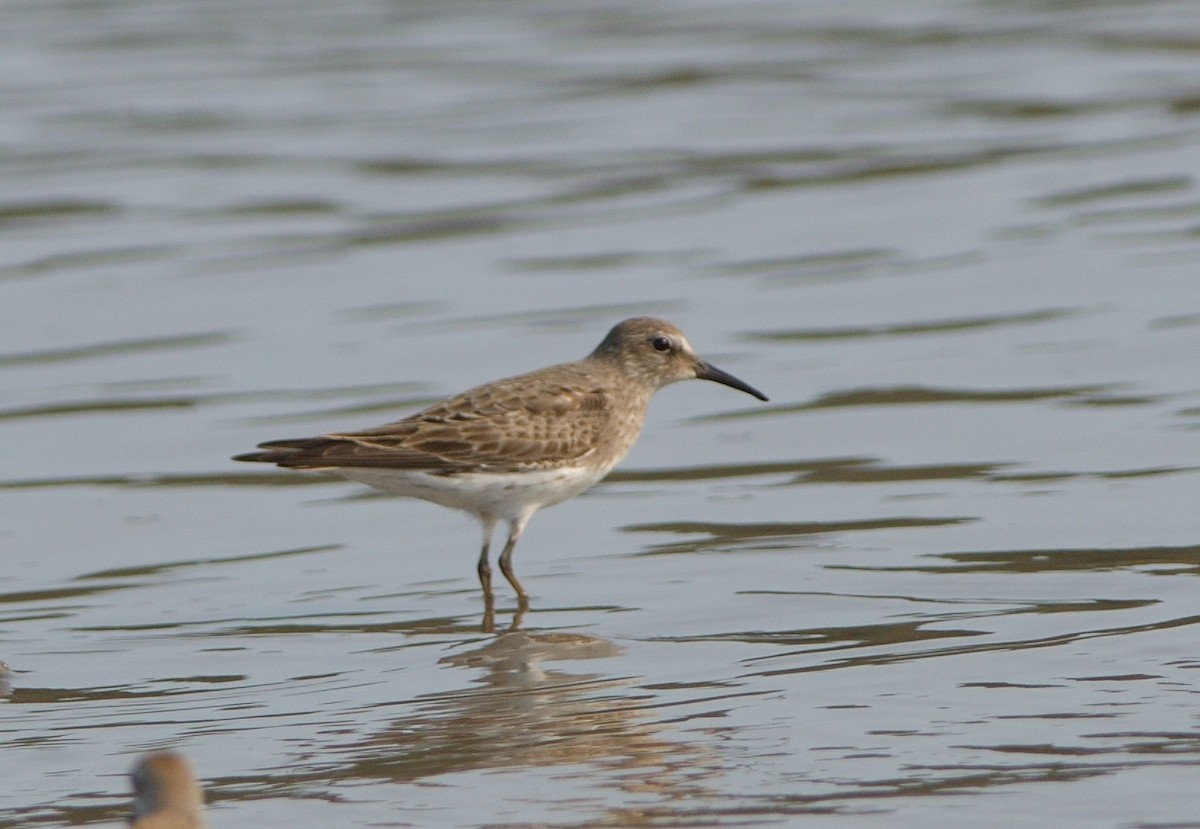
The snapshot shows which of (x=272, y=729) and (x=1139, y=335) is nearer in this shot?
(x=272, y=729)

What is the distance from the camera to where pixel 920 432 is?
11.2 meters

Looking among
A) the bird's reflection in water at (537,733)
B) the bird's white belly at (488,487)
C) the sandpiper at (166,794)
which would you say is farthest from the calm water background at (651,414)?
the sandpiper at (166,794)

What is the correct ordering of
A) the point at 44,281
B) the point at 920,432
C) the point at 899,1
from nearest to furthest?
the point at 920,432 → the point at 44,281 → the point at 899,1

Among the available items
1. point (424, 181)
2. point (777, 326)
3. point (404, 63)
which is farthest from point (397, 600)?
point (404, 63)

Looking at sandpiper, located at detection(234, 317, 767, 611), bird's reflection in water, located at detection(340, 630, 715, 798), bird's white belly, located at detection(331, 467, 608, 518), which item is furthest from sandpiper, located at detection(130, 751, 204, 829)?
bird's white belly, located at detection(331, 467, 608, 518)

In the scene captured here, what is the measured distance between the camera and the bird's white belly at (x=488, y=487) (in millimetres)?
9188

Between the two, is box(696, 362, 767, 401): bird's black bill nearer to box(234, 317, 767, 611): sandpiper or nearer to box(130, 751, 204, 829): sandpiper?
box(234, 317, 767, 611): sandpiper

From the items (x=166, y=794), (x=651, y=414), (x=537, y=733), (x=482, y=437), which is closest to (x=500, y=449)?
(x=482, y=437)

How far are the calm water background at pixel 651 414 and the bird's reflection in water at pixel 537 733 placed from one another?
26 mm

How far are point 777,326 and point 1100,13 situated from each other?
10661 millimetres

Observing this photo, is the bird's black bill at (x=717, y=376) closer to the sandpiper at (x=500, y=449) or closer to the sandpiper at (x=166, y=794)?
the sandpiper at (x=500, y=449)

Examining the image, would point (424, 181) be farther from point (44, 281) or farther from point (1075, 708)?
point (1075, 708)

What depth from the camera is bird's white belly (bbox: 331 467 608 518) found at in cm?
919

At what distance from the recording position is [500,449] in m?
9.36
